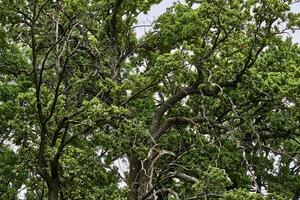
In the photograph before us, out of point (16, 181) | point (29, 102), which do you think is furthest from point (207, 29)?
point (16, 181)

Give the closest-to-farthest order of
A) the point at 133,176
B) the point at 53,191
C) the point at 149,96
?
the point at 53,191 < the point at 133,176 < the point at 149,96

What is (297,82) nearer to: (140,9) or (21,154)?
(140,9)

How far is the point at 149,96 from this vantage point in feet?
58.7

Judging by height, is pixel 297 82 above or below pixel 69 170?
above

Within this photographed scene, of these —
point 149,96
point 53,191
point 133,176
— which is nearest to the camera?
point 53,191

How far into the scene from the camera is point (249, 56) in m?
14.8

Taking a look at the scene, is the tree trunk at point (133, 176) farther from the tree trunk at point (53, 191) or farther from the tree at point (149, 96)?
the tree trunk at point (53, 191)

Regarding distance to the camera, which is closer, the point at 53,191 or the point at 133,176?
the point at 53,191

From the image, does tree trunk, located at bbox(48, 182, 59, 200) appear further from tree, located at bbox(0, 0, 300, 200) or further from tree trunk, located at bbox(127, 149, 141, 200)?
tree trunk, located at bbox(127, 149, 141, 200)

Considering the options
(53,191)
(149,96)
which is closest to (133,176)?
(149,96)

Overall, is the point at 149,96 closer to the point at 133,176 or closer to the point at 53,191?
the point at 133,176

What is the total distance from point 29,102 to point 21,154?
1.34m

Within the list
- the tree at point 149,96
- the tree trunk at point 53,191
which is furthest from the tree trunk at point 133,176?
the tree trunk at point 53,191

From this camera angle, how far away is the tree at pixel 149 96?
12.9 metres
